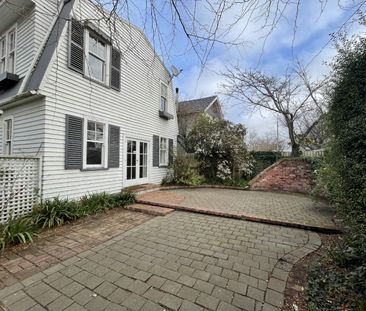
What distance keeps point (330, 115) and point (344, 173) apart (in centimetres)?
122

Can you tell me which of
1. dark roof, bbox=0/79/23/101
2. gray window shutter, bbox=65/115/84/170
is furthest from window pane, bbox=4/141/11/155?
gray window shutter, bbox=65/115/84/170

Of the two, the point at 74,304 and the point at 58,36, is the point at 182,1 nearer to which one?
the point at 74,304

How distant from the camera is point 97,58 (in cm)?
676

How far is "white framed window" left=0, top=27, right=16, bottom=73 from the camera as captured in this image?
21.0 feet

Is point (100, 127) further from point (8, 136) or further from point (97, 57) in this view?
point (8, 136)

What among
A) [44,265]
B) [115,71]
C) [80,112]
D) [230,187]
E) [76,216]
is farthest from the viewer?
[230,187]

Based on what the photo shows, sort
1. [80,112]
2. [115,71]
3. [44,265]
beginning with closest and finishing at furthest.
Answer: [44,265]
[80,112]
[115,71]

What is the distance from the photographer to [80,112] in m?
6.14

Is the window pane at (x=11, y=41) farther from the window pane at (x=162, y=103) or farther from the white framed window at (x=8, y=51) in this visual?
the window pane at (x=162, y=103)

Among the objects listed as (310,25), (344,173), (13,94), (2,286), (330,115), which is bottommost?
(2,286)

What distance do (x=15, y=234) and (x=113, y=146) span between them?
3.93 meters

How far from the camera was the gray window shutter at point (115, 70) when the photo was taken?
7.20 meters

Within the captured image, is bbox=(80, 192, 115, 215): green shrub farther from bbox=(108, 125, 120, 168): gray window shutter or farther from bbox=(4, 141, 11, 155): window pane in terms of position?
bbox=(4, 141, 11, 155): window pane

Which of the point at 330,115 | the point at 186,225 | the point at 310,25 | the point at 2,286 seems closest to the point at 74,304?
the point at 2,286
